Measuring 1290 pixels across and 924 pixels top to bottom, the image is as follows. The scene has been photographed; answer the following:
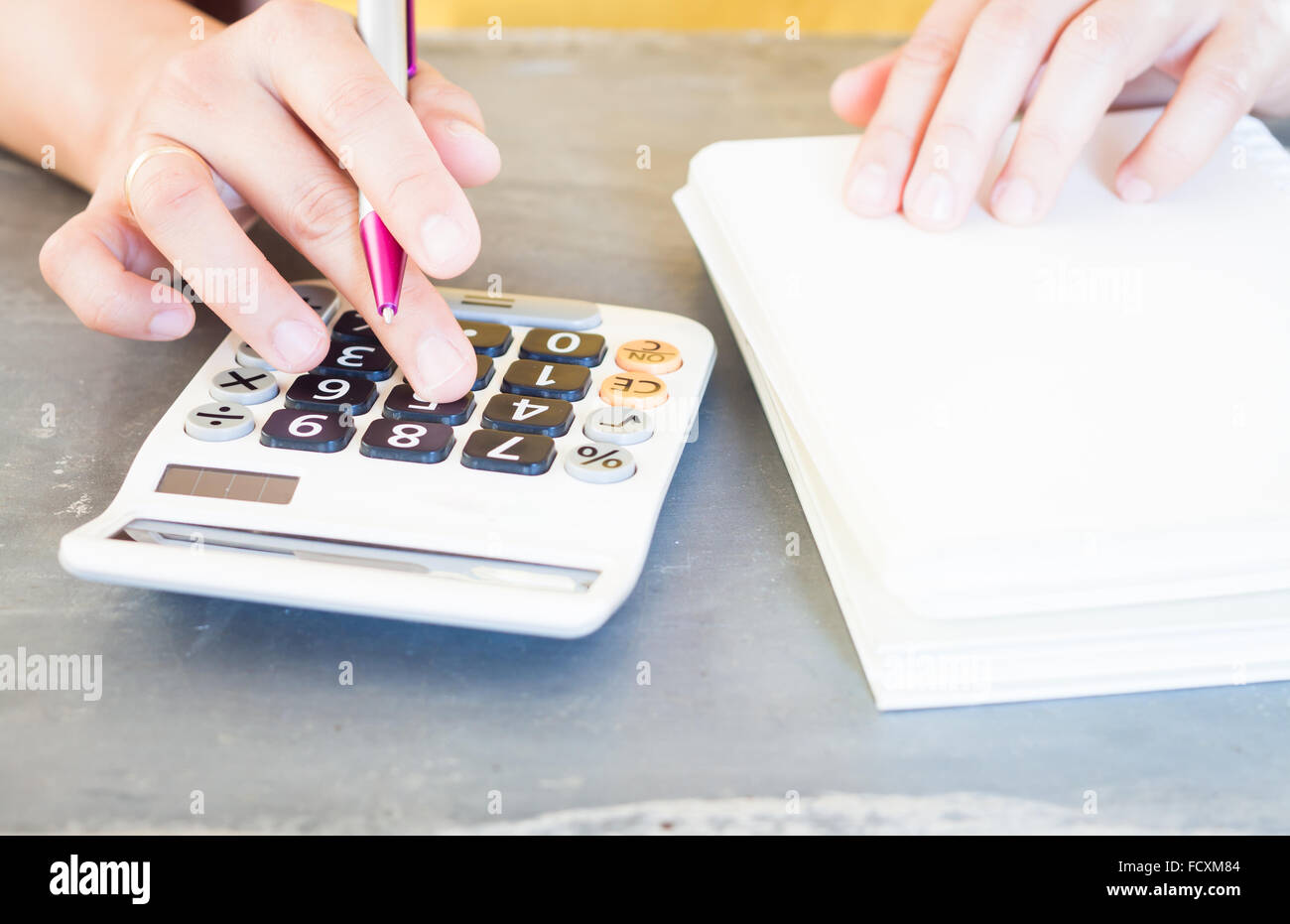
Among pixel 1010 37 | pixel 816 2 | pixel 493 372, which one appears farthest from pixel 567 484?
pixel 816 2

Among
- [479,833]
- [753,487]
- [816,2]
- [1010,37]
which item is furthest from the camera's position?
[816,2]

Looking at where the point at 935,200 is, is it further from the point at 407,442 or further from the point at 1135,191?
the point at 407,442

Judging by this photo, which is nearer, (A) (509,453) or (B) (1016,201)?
(A) (509,453)

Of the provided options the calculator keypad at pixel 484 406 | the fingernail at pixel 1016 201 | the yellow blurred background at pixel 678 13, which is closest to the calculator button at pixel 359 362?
the calculator keypad at pixel 484 406

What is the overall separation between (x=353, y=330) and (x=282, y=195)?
0.06 m

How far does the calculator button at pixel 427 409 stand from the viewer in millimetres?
410

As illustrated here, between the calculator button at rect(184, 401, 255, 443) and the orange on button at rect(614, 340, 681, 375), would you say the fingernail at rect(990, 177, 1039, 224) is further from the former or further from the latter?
the calculator button at rect(184, 401, 255, 443)

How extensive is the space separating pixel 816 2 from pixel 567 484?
93 cm

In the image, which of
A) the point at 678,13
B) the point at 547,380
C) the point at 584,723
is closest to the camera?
the point at 584,723

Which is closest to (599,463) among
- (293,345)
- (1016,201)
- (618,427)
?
(618,427)

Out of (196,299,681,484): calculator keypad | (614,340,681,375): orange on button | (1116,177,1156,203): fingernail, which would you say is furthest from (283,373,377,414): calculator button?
(1116,177,1156,203): fingernail

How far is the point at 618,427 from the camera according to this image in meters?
0.41
